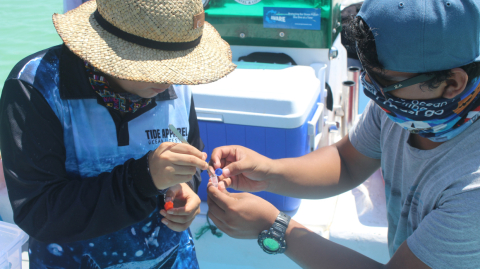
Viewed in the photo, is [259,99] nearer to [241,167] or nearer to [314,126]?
[314,126]

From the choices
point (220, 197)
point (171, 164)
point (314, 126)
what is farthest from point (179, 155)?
point (314, 126)

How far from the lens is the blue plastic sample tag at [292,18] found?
229cm

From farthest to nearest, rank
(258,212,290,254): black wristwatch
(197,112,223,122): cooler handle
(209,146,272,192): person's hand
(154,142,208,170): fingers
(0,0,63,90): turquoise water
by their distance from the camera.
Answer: (0,0,63,90): turquoise water
(197,112,223,122): cooler handle
(209,146,272,192): person's hand
(258,212,290,254): black wristwatch
(154,142,208,170): fingers

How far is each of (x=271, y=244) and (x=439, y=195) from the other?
0.56 meters

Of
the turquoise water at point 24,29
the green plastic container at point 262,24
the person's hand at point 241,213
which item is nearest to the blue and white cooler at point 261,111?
the green plastic container at point 262,24

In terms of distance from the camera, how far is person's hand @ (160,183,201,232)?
1211 millimetres

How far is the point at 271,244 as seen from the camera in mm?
1305

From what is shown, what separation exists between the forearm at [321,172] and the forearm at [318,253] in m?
0.23

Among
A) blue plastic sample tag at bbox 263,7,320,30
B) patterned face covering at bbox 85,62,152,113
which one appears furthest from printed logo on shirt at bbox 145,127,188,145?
blue plastic sample tag at bbox 263,7,320,30

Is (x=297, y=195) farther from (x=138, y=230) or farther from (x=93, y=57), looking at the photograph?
(x=93, y=57)

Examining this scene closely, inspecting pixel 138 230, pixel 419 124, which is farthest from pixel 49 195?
pixel 419 124

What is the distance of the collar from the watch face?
0.75 metres

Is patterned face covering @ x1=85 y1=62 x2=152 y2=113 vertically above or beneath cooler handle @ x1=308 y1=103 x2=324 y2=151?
above

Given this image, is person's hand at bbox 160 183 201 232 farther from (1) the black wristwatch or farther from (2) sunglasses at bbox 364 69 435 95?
(2) sunglasses at bbox 364 69 435 95
